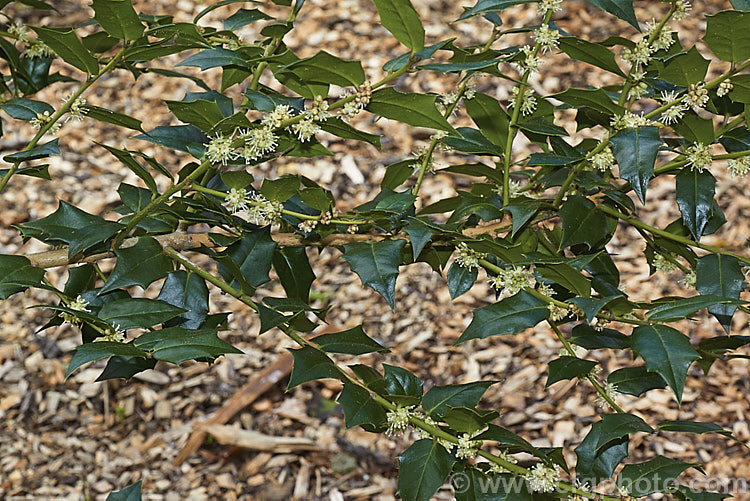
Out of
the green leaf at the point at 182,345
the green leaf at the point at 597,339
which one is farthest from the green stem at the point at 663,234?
the green leaf at the point at 182,345

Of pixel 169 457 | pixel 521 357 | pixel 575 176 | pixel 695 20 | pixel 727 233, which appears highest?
pixel 575 176

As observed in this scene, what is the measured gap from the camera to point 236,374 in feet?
7.18

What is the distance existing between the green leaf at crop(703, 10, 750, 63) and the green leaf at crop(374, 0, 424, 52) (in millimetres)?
257

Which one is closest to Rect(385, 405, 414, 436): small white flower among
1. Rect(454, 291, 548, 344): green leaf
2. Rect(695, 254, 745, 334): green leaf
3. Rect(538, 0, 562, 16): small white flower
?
Rect(454, 291, 548, 344): green leaf

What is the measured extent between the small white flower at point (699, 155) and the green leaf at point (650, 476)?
0.30 m

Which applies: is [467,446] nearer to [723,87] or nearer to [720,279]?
[720,279]

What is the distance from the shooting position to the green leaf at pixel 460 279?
2.67ft

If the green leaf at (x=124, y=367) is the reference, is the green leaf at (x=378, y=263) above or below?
above

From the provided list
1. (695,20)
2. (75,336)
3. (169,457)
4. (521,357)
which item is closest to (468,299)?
(521,357)

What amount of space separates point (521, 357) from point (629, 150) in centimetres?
149

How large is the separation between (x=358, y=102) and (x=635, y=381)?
415 millimetres

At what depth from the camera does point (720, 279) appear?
29.3 inches

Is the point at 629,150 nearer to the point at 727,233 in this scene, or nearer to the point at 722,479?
the point at 722,479

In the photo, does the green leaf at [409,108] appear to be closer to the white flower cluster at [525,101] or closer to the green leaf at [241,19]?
the white flower cluster at [525,101]
